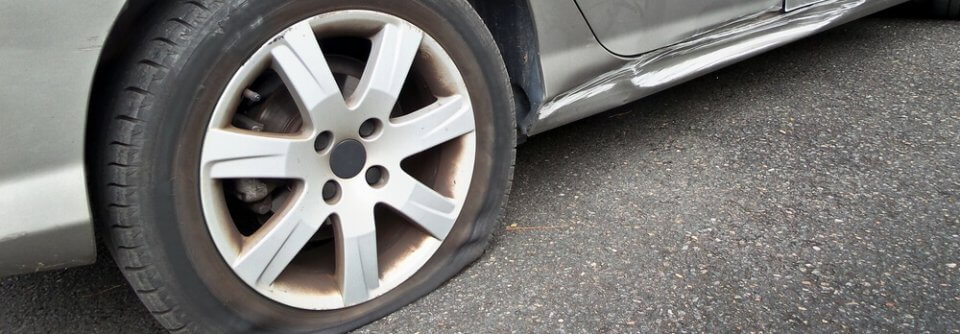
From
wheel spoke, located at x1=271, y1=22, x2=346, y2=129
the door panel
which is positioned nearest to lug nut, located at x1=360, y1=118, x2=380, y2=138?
wheel spoke, located at x1=271, y1=22, x2=346, y2=129

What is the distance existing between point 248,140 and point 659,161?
4.99 ft

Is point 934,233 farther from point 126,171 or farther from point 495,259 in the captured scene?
point 126,171

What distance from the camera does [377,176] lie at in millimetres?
1823

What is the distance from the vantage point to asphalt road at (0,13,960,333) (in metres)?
1.89

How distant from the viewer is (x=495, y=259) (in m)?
2.16

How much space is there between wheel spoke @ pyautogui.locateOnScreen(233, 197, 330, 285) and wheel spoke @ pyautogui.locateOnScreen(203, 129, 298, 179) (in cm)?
9

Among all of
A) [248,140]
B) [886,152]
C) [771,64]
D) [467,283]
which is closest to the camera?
[248,140]

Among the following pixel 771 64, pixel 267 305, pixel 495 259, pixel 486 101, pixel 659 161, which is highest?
pixel 486 101

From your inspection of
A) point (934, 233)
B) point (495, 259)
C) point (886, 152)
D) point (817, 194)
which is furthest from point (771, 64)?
point (495, 259)

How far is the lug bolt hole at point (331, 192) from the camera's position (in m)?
1.72

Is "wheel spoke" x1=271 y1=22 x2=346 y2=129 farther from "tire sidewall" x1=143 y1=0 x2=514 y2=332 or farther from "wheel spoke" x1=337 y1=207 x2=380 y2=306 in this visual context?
"wheel spoke" x1=337 y1=207 x2=380 y2=306

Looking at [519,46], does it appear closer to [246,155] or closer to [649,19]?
[649,19]

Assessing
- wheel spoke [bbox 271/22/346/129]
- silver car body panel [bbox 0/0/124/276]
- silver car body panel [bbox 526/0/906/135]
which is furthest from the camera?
silver car body panel [bbox 526/0/906/135]

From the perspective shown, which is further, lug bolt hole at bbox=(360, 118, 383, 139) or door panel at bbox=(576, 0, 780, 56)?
door panel at bbox=(576, 0, 780, 56)
